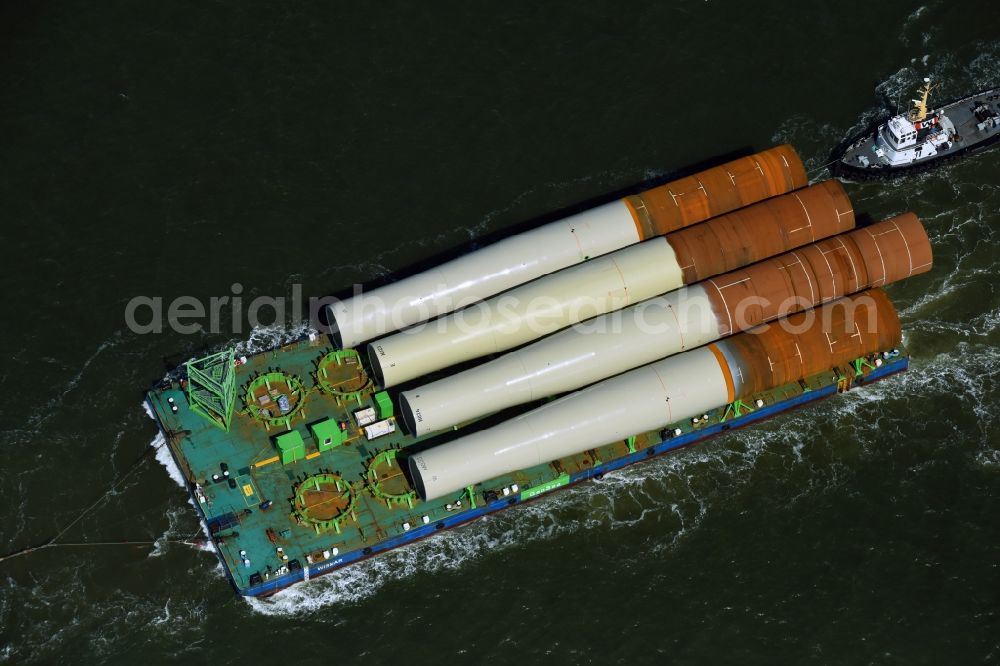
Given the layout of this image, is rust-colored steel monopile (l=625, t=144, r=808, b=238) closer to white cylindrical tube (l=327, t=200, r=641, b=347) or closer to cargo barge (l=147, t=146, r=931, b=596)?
cargo barge (l=147, t=146, r=931, b=596)

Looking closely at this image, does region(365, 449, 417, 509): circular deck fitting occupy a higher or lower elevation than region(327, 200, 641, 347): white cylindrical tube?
lower

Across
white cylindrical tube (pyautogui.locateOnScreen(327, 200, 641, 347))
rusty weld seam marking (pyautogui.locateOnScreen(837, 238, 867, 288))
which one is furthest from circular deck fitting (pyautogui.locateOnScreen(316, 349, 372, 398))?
rusty weld seam marking (pyautogui.locateOnScreen(837, 238, 867, 288))

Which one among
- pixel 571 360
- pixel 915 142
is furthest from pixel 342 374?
pixel 915 142

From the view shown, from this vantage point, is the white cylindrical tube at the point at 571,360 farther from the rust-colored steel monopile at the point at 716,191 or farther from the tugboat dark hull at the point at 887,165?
the tugboat dark hull at the point at 887,165

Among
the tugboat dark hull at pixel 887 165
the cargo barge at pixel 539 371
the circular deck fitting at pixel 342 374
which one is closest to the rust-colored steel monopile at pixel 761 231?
the cargo barge at pixel 539 371

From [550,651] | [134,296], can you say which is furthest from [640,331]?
[134,296]

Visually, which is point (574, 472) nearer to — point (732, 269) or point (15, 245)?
point (732, 269)
